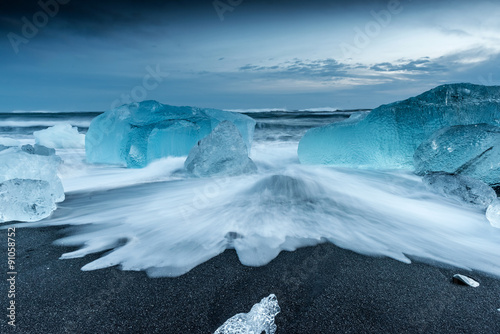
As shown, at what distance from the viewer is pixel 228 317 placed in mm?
1207

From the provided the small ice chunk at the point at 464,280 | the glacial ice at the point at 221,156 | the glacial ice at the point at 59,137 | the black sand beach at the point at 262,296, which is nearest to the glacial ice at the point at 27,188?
the black sand beach at the point at 262,296

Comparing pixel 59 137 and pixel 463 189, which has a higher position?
pixel 463 189

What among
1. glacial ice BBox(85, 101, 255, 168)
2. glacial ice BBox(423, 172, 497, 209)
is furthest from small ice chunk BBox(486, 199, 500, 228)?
glacial ice BBox(85, 101, 255, 168)

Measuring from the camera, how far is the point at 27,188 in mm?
2324

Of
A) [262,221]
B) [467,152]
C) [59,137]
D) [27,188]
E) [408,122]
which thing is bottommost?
[59,137]

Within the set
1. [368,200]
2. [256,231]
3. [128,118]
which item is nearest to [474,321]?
[256,231]

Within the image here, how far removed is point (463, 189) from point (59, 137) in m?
7.23

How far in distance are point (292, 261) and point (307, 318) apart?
470mm

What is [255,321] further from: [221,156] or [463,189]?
[221,156]

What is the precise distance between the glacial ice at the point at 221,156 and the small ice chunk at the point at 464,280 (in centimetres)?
262

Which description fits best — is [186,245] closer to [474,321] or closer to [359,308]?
[359,308]

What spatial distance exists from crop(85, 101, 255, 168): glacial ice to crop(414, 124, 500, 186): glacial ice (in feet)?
9.72

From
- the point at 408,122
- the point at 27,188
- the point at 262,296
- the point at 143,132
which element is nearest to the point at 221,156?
the point at 143,132

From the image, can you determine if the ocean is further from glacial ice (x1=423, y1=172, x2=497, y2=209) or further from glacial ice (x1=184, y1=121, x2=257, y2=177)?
glacial ice (x1=184, y1=121, x2=257, y2=177)
